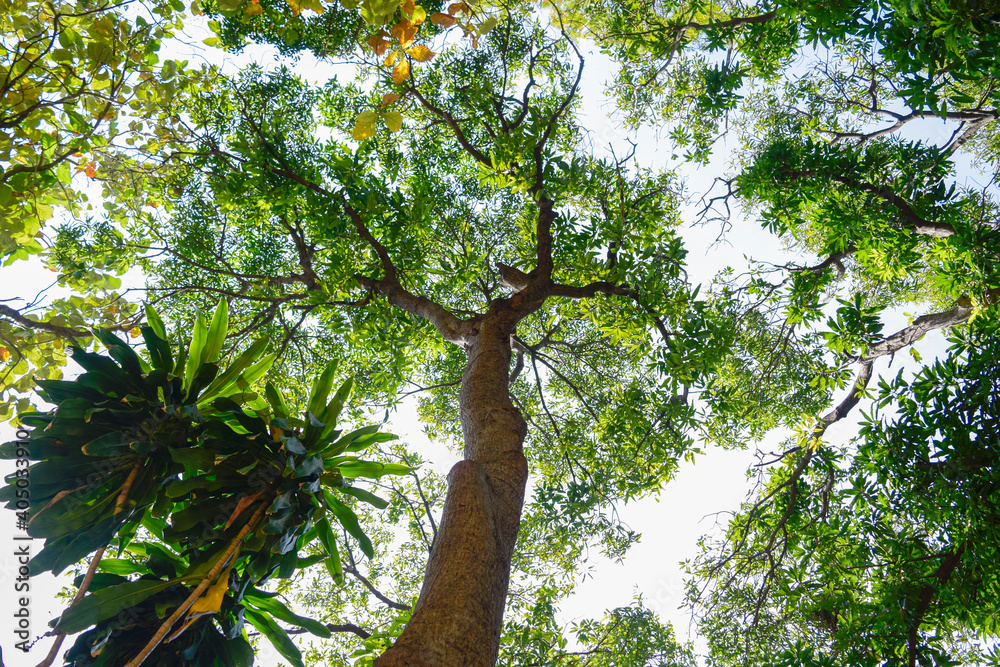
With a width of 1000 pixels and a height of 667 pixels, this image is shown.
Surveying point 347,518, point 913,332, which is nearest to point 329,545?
point 347,518

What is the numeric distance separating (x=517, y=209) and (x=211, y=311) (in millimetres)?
3730

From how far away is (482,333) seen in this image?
3.74m

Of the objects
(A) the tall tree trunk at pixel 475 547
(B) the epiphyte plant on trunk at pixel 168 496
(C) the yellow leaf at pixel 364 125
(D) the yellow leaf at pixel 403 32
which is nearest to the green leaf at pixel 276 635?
(B) the epiphyte plant on trunk at pixel 168 496

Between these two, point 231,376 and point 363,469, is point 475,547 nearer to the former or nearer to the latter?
point 363,469

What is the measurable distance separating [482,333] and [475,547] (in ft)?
6.49

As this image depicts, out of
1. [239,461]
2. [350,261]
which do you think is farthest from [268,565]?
[350,261]

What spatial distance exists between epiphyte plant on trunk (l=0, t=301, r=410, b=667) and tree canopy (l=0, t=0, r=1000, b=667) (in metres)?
0.01

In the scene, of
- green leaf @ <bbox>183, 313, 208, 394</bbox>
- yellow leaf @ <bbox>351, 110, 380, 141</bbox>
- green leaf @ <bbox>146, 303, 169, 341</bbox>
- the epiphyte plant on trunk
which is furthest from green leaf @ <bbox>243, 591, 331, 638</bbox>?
yellow leaf @ <bbox>351, 110, 380, 141</bbox>

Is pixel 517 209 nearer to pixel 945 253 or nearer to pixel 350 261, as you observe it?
pixel 350 261

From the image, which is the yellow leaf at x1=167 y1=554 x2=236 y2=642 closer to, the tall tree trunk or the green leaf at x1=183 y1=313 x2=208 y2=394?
the tall tree trunk

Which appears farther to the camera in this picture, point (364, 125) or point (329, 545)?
point (329, 545)

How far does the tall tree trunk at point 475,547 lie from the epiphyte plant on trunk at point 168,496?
484 millimetres

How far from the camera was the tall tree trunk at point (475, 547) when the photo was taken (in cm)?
160

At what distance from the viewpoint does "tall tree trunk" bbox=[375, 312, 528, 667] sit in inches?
62.9
